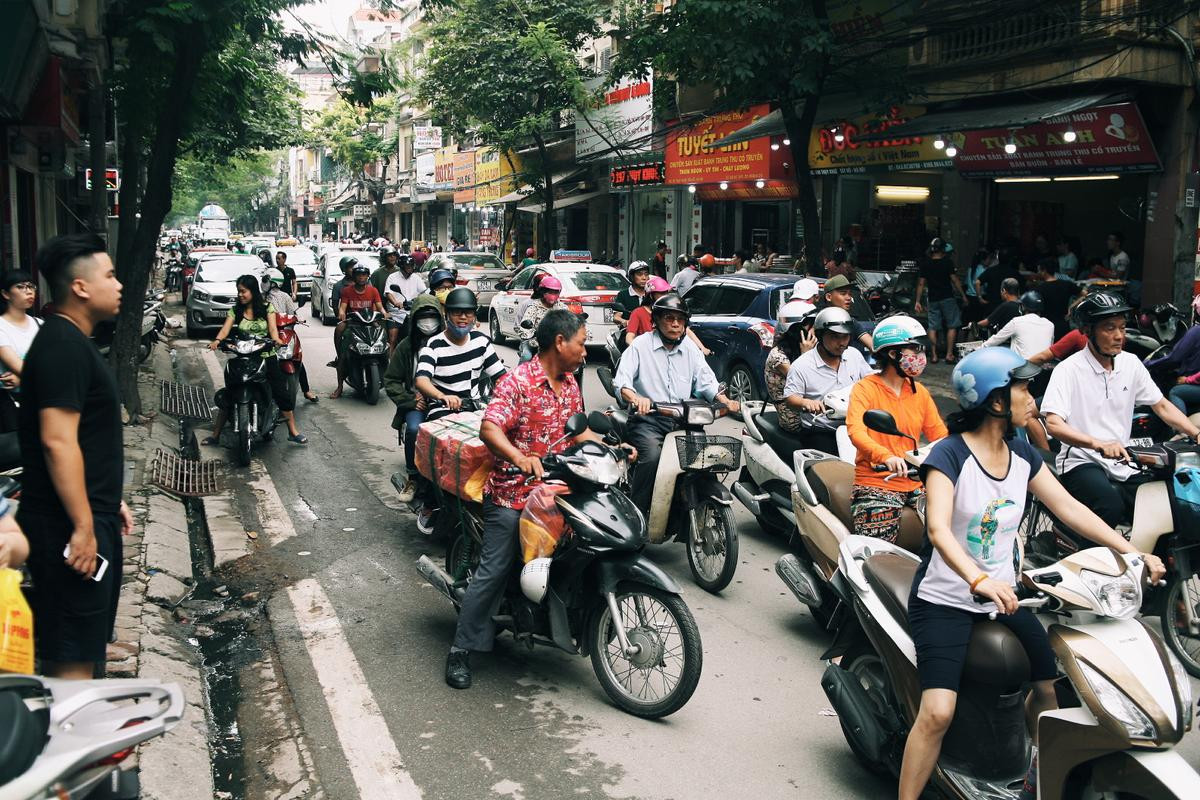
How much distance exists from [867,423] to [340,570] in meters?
4.22

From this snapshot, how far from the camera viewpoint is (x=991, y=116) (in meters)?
16.7

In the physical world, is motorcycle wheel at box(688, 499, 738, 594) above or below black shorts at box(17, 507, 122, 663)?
below

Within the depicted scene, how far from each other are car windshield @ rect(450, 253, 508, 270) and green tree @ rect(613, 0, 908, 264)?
7.62 m

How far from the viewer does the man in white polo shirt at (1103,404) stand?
19.3 ft

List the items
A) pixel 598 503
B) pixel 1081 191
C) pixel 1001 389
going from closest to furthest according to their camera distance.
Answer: pixel 1001 389 → pixel 598 503 → pixel 1081 191

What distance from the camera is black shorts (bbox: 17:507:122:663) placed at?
12.6 ft

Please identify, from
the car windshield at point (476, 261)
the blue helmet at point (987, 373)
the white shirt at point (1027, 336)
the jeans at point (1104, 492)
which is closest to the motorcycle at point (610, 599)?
the blue helmet at point (987, 373)

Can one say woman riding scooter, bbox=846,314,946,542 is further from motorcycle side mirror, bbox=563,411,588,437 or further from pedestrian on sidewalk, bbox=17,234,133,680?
pedestrian on sidewalk, bbox=17,234,133,680

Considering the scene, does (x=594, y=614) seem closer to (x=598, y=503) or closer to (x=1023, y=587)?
(x=598, y=503)

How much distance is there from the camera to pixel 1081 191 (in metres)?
18.2

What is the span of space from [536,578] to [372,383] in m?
9.44

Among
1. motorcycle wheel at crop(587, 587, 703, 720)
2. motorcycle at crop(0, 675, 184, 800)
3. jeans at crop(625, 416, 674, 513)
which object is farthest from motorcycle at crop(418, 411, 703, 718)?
motorcycle at crop(0, 675, 184, 800)

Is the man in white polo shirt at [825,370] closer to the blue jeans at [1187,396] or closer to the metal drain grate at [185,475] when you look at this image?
the blue jeans at [1187,396]

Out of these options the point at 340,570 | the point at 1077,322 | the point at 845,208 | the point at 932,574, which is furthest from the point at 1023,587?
the point at 845,208
